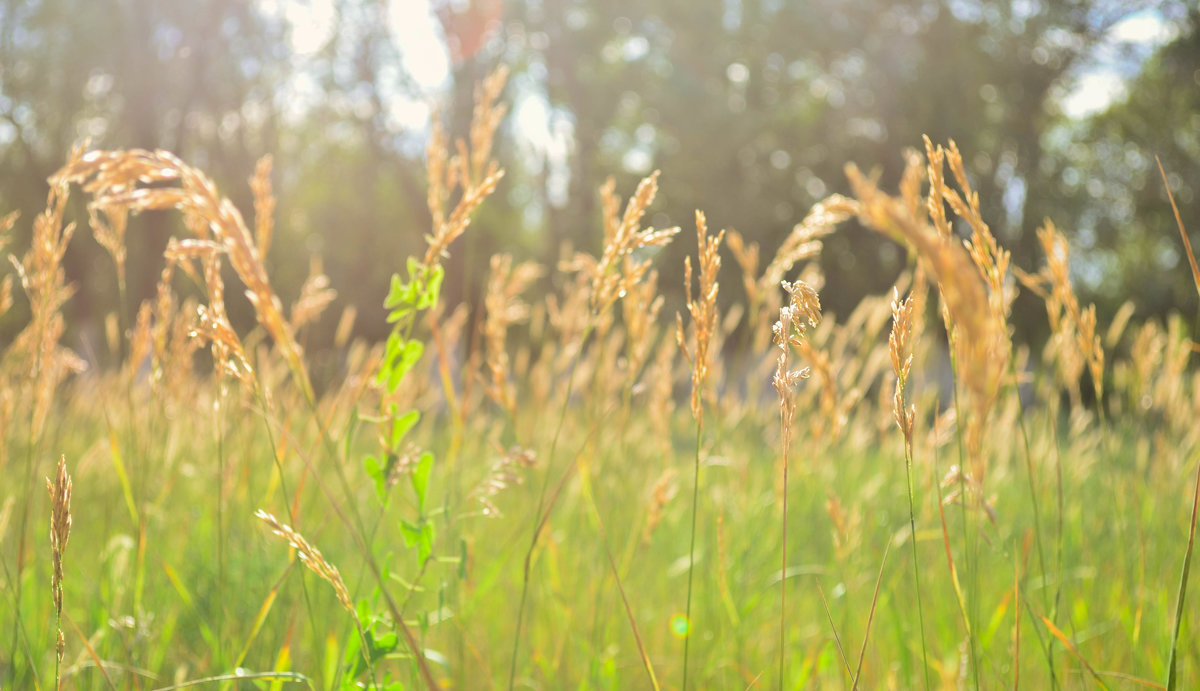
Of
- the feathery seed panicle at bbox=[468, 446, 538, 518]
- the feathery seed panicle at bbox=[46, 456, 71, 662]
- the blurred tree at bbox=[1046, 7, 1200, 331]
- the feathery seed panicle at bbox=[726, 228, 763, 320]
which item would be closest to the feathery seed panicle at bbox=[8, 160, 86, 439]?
the feathery seed panicle at bbox=[46, 456, 71, 662]

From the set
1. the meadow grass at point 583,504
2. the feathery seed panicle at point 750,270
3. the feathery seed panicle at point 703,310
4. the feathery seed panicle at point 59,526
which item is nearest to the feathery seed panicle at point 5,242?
the meadow grass at point 583,504

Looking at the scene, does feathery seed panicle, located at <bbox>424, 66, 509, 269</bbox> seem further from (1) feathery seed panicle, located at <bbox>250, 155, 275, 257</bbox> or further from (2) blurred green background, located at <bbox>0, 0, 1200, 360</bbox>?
(2) blurred green background, located at <bbox>0, 0, 1200, 360</bbox>

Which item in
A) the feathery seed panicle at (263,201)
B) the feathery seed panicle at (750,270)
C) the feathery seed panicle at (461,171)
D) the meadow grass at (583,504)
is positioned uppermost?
the feathery seed panicle at (461,171)

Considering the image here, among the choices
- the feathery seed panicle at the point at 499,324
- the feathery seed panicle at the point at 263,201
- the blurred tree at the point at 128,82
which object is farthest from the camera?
the blurred tree at the point at 128,82

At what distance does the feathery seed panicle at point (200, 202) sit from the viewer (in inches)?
28.8

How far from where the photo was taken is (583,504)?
8.38 ft

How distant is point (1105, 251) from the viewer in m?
20.6

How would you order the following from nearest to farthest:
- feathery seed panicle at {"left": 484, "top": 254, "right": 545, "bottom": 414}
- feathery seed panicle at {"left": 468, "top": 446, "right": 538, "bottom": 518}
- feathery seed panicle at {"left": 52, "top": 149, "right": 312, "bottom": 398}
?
feathery seed panicle at {"left": 52, "top": 149, "right": 312, "bottom": 398} < feathery seed panicle at {"left": 468, "top": 446, "right": 538, "bottom": 518} < feathery seed panicle at {"left": 484, "top": 254, "right": 545, "bottom": 414}

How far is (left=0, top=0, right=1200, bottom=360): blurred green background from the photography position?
53.6 ft

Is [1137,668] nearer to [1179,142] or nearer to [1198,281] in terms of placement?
[1198,281]

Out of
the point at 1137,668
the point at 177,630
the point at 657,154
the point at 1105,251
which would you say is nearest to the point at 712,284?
the point at 1137,668

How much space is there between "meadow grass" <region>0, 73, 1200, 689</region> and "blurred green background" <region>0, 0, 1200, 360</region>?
13914mm

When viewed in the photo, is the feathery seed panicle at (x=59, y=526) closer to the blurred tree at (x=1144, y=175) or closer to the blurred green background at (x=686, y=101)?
the blurred green background at (x=686, y=101)

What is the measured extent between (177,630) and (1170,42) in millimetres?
21597
